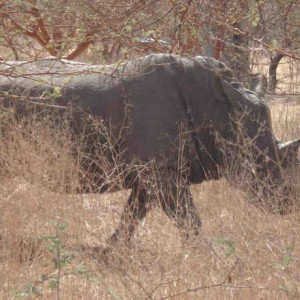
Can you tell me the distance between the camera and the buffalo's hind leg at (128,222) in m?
4.12

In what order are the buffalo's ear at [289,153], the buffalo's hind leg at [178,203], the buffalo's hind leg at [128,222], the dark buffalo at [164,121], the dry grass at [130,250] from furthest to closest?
the buffalo's ear at [289,153], the dark buffalo at [164,121], the buffalo's hind leg at [178,203], the buffalo's hind leg at [128,222], the dry grass at [130,250]

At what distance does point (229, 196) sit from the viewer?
498 centimetres

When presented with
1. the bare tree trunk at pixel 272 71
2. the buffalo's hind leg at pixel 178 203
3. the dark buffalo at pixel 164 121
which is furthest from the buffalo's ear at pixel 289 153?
the bare tree trunk at pixel 272 71

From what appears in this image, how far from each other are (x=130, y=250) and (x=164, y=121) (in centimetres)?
143

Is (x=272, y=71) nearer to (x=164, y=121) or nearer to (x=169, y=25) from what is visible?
(x=169, y=25)

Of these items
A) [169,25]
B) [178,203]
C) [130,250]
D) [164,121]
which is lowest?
[130,250]

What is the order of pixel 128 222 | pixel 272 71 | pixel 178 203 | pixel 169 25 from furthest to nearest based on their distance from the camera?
1. pixel 272 71
2. pixel 169 25
3. pixel 178 203
4. pixel 128 222

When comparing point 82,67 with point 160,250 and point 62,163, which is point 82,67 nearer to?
point 62,163

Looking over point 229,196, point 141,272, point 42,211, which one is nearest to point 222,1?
point 229,196

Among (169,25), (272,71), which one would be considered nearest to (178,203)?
(169,25)

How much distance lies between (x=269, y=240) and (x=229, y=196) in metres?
1.11

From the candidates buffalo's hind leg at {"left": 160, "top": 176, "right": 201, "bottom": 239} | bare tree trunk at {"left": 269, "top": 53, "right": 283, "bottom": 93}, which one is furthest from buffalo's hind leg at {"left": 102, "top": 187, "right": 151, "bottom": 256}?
bare tree trunk at {"left": 269, "top": 53, "right": 283, "bottom": 93}

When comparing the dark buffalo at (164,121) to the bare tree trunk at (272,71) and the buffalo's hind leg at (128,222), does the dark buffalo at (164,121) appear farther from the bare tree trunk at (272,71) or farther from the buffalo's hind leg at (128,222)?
the bare tree trunk at (272,71)

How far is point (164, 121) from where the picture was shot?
5281mm
